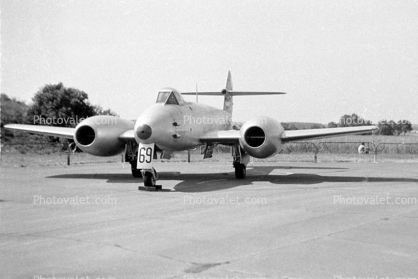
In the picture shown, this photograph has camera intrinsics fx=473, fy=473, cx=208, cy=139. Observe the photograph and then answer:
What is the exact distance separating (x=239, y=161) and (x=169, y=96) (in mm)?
3513

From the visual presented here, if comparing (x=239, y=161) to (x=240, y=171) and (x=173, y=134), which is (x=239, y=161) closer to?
(x=240, y=171)

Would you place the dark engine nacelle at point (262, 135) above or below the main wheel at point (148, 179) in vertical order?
above

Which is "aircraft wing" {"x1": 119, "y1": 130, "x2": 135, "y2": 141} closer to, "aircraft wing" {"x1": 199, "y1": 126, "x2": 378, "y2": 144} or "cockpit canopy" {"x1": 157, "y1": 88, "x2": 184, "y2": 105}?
"cockpit canopy" {"x1": 157, "y1": 88, "x2": 184, "y2": 105}

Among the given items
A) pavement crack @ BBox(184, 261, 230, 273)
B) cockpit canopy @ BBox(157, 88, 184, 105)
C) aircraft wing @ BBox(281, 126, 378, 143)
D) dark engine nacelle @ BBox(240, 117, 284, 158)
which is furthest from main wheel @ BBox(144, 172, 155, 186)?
pavement crack @ BBox(184, 261, 230, 273)

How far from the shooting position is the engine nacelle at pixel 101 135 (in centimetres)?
1733

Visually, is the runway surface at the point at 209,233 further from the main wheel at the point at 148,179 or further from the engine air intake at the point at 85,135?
the engine air intake at the point at 85,135

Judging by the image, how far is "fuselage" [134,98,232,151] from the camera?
1425cm

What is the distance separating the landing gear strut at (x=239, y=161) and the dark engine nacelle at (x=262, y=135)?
3.43ft

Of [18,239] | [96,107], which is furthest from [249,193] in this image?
[96,107]

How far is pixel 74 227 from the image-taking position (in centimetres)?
796

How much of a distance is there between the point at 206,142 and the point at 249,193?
5.70 metres

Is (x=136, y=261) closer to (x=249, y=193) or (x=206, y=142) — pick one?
(x=249, y=193)

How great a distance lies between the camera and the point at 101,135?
17.3 m

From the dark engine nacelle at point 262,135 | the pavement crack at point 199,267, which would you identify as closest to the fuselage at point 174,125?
the dark engine nacelle at point 262,135
